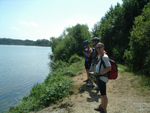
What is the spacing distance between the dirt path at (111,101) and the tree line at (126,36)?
2886mm

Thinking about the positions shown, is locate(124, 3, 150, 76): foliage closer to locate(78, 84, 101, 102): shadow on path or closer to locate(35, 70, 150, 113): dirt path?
locate(35, 70, 150, 113): dirt path

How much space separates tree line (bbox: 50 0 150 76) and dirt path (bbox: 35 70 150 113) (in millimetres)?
2886

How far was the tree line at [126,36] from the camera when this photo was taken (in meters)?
7.86

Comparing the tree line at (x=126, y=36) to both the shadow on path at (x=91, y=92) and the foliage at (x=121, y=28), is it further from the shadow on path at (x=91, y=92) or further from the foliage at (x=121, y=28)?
the shadow on path at (x=91, y=92)

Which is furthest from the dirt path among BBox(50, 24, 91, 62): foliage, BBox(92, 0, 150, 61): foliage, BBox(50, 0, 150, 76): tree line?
BBox(50, 24, 91, 62): foliage

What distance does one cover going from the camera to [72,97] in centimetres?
534

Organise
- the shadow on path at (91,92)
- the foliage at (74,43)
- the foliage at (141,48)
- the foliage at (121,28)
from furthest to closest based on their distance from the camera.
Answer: the foliage at (74,43)
the foliage at (121,28)
the foliage at (141,48)
the shadow on path at (91,92)

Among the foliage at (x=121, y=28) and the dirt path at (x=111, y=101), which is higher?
the foliage at (x=121, y=28)

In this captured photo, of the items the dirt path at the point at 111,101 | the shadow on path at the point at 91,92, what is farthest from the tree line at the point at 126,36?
the shadow on path at the point at 91,92

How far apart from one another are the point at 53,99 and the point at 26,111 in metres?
1.40

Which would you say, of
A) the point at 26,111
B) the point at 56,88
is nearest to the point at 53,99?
the point at 56,88

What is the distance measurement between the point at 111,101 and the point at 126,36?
1185 cm

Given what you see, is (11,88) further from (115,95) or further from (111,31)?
(111,31)

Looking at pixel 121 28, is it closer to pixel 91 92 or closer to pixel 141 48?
pixel 141 48
